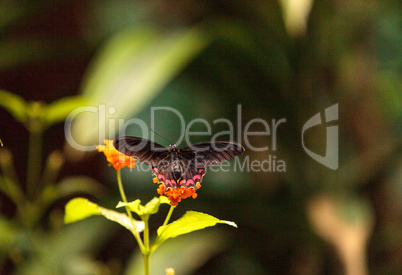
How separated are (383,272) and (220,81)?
0.64 m

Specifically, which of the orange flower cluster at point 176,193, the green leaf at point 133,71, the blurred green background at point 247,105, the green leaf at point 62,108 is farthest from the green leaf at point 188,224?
the blurred green background at point 247,105

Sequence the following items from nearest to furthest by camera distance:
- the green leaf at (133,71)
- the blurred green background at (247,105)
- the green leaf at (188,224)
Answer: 1. the green leaf at (188,224)
2. the green leaf at (133,71)
3. the blurred green background at (247,105)

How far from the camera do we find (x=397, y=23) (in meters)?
1.18

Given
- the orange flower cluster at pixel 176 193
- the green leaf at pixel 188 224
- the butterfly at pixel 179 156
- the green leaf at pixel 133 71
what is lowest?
the green leaf at pixel 188 224

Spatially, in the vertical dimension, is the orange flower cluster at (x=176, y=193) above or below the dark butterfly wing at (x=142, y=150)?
below

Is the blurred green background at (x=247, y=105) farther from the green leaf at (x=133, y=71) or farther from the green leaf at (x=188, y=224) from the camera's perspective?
the green leaf at (x=188, y=224)

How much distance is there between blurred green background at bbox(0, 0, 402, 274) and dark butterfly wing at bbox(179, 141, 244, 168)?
523mm

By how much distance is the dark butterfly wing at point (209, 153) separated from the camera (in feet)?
1.10

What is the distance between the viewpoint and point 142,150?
33 cm

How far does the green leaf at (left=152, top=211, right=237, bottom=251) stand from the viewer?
0.28 m

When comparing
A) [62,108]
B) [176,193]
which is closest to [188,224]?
[176,193]

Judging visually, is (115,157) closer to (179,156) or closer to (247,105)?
(179,156)

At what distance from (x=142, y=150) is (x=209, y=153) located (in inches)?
2.2

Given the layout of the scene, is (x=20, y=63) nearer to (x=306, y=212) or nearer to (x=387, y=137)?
(x=306, y=212)
